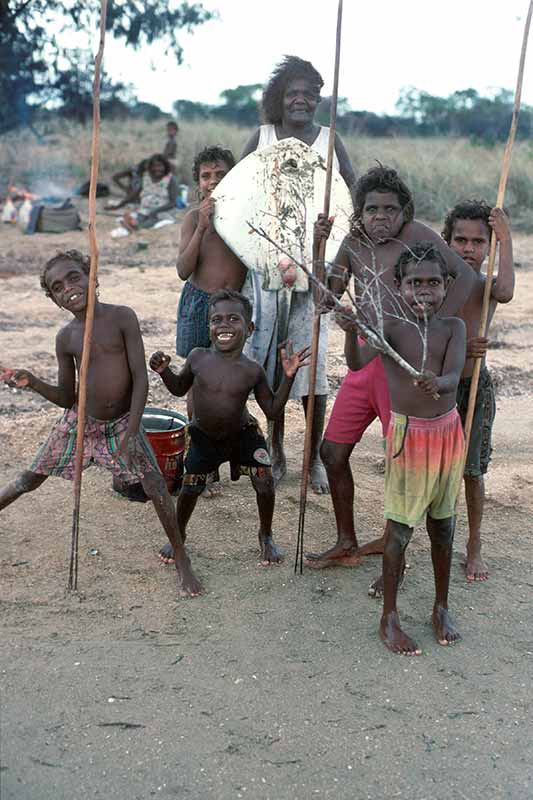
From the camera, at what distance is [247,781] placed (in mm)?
2342

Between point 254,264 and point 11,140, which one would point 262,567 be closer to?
point 254,264

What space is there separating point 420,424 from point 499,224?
0.84 m

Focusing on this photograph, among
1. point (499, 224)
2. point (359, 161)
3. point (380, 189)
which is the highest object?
point (359, 161)

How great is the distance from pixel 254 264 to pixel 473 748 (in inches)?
93.7

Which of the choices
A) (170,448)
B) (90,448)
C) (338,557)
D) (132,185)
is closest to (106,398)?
(90,448)

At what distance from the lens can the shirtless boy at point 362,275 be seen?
3.14 metres

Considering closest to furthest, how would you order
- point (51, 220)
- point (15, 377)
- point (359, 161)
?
point (15, 377), point (51, 220), point (359, 161)

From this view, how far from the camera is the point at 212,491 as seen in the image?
13.8 ft

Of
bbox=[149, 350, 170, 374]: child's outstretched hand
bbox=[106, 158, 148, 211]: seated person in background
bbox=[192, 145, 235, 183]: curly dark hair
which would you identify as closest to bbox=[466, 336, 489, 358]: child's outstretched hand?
bbox=[149, 350, 170, 374]: child's outstretched hand

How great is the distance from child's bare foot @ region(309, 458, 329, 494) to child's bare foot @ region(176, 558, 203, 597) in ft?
3.51

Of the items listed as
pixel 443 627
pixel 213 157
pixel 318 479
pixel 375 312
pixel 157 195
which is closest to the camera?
pixel 375 312

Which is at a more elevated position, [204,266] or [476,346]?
[204,266]

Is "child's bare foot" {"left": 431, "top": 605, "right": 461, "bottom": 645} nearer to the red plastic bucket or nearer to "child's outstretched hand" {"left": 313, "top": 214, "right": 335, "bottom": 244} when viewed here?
"child's outstretched hand" {"left": 313, "top": 214, "right": 335, "bottom": 244}

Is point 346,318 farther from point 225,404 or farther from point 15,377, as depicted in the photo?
point 15,377
